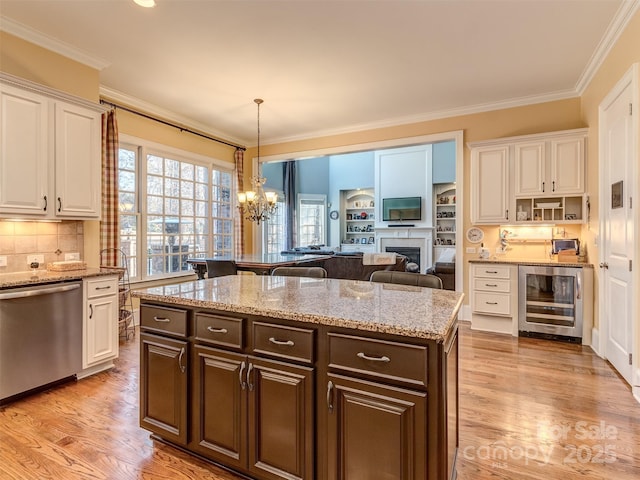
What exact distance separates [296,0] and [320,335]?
2.53 meters

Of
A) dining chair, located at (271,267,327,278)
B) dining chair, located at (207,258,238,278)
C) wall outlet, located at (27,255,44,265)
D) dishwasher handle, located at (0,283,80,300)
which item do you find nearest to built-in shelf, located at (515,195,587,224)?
dining chair, located at (271,267,327,278)

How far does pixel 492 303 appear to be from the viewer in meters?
4.32

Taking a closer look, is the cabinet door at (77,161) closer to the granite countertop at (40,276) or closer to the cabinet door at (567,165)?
the granite countertop at (40,276)

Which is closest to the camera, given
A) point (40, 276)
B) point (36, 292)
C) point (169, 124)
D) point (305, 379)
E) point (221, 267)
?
point (305, 379)

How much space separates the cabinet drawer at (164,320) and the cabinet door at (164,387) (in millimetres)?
51

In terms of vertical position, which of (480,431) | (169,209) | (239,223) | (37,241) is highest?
(169,209)

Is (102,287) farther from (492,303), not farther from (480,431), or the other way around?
(492,303)

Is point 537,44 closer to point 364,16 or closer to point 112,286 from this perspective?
point 364,16

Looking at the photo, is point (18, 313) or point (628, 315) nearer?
point (18, 313)

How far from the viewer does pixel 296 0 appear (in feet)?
8.54

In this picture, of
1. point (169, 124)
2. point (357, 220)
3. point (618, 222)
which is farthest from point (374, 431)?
point (357, 220)

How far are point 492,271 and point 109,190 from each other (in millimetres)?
4868

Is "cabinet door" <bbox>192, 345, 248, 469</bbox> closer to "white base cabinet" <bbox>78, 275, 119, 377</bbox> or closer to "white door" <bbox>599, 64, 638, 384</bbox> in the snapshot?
"white base cabinet" <bbox>78, 275, 119, 377</bbox>

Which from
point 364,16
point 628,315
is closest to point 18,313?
point 364,16
